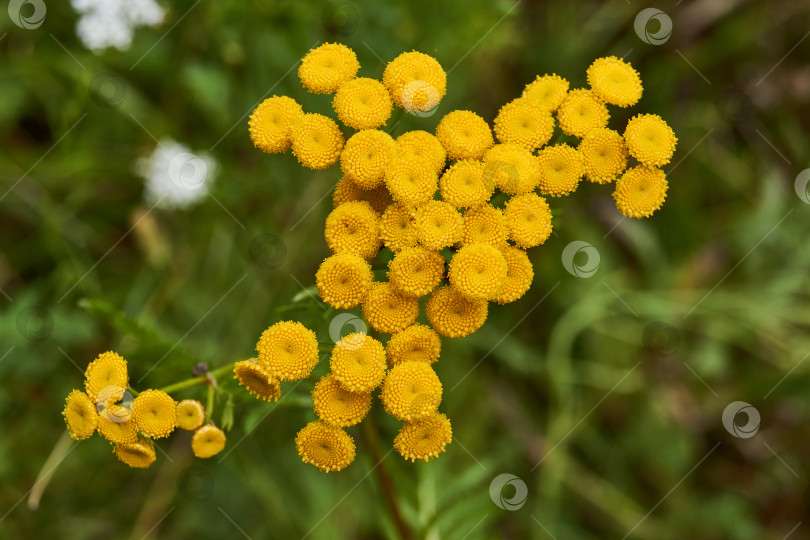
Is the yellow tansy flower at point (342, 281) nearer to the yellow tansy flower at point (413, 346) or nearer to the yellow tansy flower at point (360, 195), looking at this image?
the yellow tansy flower at point (413, 346)

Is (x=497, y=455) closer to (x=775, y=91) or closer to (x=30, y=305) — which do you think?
(x=30, y=305)

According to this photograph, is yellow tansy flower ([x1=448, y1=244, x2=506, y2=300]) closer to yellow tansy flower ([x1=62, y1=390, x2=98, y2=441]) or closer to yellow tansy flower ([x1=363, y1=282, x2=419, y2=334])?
yellow tansy flower ([x1=363, y1=282, x2=419, y2=334])

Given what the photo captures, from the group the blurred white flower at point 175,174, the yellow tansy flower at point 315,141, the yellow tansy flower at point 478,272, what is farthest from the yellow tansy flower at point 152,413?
the blurred white flower at point 175,174

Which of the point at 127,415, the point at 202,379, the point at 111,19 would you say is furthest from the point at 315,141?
the point at 111,19

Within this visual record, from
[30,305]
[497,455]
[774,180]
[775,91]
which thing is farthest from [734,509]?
[30,305]

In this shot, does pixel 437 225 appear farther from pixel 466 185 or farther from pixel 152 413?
pixel 152 413

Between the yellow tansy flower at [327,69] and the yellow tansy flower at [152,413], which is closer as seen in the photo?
the yellow tansy flower at [152,413]

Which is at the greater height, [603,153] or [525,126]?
[603,153]

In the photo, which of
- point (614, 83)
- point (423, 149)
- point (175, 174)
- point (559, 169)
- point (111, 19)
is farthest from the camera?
point (175, 174)
